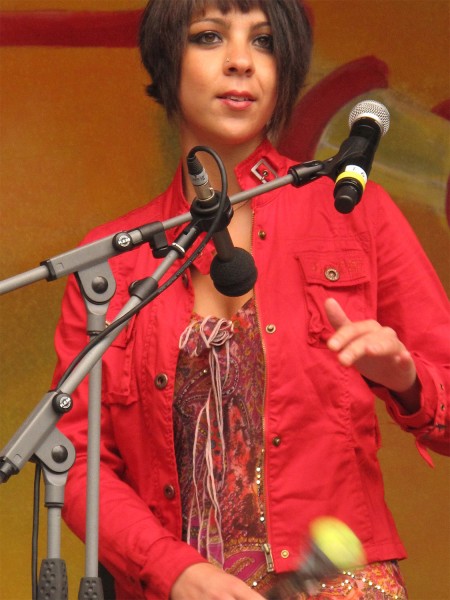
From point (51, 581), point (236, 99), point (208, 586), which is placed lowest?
point (51, 581)

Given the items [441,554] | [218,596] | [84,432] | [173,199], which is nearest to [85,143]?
[173,199]

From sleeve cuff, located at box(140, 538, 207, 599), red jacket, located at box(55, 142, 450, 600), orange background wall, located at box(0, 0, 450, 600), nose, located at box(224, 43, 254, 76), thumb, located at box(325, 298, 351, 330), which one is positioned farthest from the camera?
orange background wall, located at box(0, 0, 450, 600)

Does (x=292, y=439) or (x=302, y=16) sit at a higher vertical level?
(x=302, y=16)

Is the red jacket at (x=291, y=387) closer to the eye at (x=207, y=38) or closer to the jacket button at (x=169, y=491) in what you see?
the jacket button at (x=169, y=491)

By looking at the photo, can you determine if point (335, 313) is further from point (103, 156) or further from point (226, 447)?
point (103, 156)

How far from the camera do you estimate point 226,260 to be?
185 cm

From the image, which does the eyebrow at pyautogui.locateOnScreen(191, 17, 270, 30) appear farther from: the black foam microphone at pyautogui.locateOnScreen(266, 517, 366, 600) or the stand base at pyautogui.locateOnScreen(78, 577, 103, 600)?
the stand base at pyautogui.locateOnScreen(78, 577, 103, 600)

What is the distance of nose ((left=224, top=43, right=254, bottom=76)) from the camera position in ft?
7.65

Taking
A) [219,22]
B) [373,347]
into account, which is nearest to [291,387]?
[373,347]

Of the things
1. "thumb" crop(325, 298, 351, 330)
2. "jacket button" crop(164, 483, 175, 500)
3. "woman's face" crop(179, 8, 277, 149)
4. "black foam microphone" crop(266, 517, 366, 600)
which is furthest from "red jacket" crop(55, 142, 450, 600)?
"thumb" crop(325, 298, 351, 330)

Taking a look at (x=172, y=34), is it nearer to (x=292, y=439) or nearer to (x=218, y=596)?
(x=292, y=439)

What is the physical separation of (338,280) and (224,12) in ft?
1.78

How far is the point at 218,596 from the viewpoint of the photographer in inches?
78.1

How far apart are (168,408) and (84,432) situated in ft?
0.61
